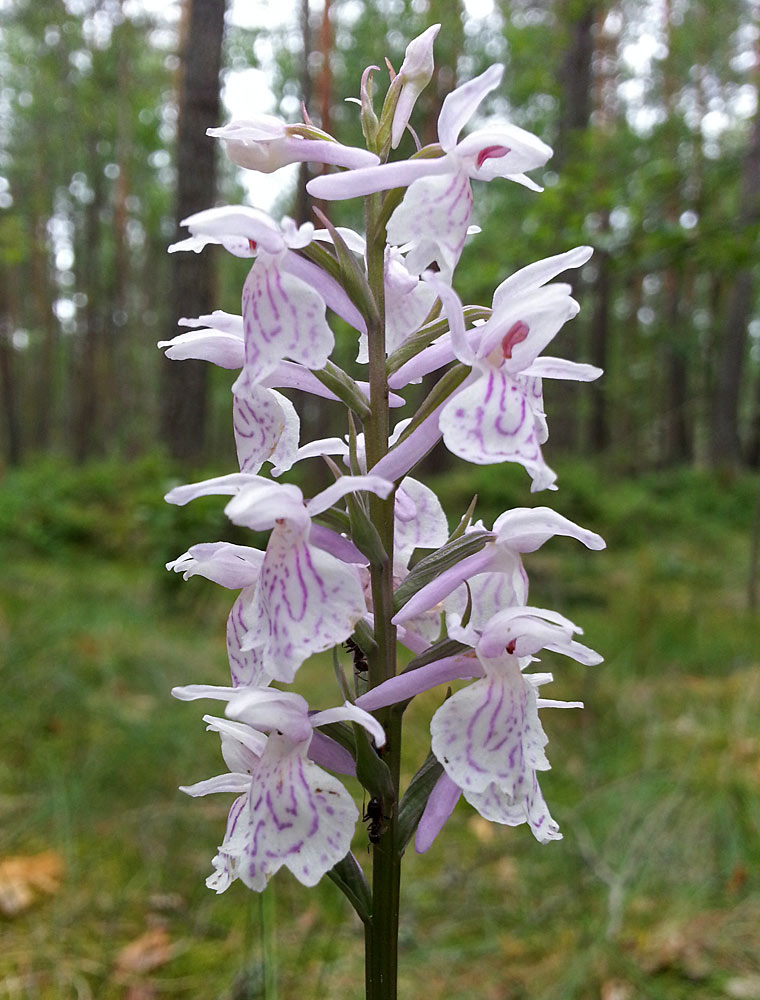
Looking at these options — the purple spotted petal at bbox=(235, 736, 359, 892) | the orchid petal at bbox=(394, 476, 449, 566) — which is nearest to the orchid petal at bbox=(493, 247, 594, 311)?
the orchid petal at bbox=(394, 476, 449, 566)

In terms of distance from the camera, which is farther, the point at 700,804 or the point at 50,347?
the point at 50,347

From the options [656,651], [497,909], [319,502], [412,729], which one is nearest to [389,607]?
[319,502]

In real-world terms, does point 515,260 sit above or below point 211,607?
above

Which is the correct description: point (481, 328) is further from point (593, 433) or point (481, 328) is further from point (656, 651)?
point (593, 433)

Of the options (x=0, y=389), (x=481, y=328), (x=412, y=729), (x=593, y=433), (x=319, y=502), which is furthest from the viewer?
(x=0, y=389)

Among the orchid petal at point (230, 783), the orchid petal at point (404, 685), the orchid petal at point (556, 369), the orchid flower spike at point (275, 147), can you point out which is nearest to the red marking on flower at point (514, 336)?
the orchid petal at point (556, 369)

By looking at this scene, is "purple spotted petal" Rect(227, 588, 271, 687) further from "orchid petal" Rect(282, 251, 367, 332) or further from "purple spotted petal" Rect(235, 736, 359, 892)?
"orchid petal" Rect(282, 251, 367, 332)

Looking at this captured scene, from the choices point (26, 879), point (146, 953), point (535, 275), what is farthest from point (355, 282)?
point (26, 879)
